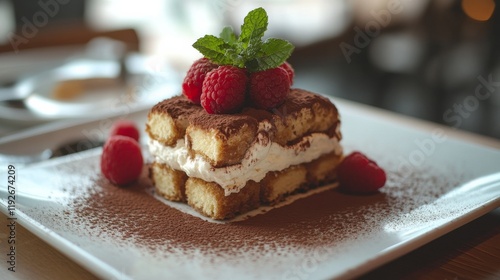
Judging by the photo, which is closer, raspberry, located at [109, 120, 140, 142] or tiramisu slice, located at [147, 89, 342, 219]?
tiramisu slice, located at [147, 89, 342, 219]

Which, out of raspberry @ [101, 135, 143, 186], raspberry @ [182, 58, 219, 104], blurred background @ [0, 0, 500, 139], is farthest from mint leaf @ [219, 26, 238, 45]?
blurred background @ [0, 0, 500, 139]

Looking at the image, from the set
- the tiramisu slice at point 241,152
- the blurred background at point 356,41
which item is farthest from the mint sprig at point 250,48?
the blurred background at point 356,41

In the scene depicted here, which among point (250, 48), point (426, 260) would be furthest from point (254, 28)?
point (426, 260)

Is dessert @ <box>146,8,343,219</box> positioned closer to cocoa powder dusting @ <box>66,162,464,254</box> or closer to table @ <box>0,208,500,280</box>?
cocoa powder dusting @ <box>66,162,464,254</box>

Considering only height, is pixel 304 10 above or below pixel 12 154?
above

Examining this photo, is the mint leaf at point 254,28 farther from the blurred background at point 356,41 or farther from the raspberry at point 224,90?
the blurred background at point 356,41

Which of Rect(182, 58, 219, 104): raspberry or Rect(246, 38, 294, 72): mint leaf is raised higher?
Rect(246, 38, 294, 72): mint leaf

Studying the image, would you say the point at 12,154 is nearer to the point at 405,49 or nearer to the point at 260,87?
the point at 260,87

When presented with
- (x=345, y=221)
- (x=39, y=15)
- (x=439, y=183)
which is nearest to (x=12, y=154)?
(x=345, y=221)
